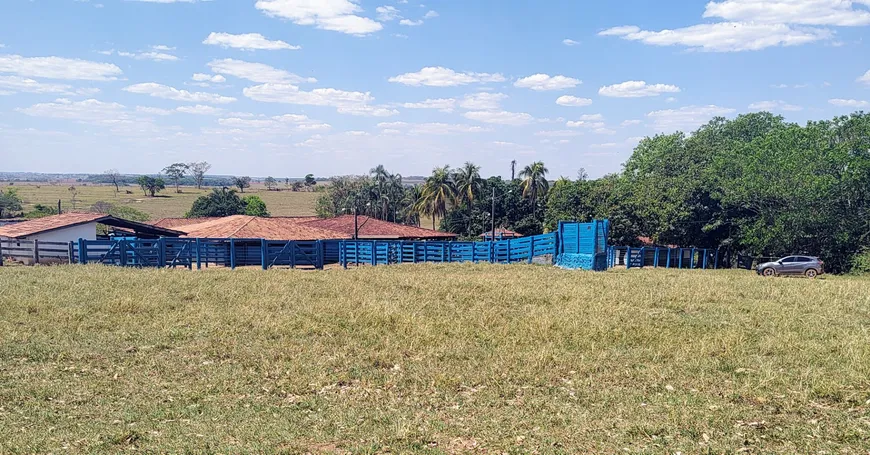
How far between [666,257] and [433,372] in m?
40.9

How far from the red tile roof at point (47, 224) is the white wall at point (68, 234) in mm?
319

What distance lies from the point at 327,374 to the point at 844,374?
25.2 ft

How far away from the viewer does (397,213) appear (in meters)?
85.1

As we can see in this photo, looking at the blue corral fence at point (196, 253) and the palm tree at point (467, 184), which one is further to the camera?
the palm tree at point (467, 184)

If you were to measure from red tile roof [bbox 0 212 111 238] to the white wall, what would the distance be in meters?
0.32

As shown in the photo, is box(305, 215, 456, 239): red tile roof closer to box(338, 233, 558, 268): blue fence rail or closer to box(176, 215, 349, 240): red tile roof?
box(176, 215, 349, 240): red tile roof

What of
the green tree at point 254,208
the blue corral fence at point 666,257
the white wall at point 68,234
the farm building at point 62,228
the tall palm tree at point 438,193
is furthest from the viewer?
the green tree at point 254,208

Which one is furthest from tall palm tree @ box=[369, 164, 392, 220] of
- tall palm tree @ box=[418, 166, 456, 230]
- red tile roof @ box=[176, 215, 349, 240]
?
red tile roof @ box=[176, 215, 349, 240]

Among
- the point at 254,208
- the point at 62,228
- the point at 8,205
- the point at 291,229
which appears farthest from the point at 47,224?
the point at 8,205

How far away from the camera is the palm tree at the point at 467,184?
72.6m

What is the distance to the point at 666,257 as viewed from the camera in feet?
156

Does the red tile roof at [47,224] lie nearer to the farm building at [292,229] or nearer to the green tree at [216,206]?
the farm building at [292,229]

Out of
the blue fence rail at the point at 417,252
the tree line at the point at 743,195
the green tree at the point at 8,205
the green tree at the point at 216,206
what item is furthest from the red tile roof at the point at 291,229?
the green tree at the point at 8,205

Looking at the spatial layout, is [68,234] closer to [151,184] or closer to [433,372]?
[433,372]
